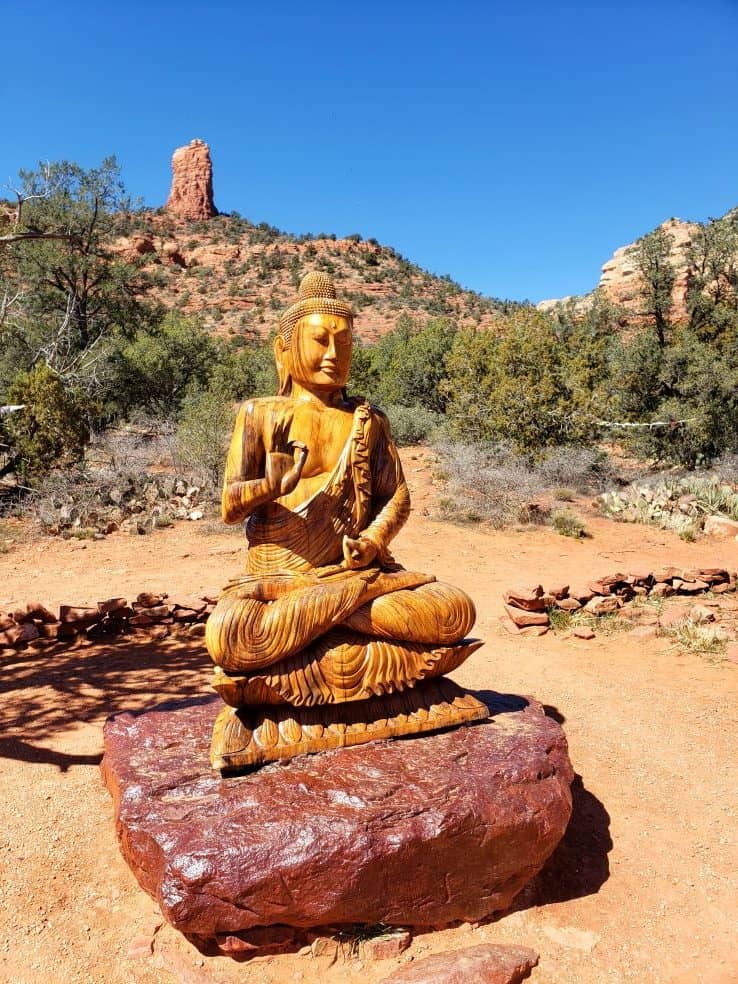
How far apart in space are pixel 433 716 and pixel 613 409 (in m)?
13.8

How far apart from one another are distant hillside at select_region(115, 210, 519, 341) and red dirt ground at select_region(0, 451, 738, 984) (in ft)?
98.6

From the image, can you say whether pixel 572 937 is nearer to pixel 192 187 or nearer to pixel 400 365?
pixel 400 365

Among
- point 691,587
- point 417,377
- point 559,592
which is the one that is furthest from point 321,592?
point 417,377

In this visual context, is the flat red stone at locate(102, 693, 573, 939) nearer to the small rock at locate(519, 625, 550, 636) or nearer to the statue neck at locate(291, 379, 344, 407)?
the statue neck at locate(291, 379, 344, 407)

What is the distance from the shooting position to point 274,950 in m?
2.90

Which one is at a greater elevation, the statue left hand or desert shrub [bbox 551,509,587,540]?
the statue left hand

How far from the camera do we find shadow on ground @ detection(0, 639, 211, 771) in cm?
466

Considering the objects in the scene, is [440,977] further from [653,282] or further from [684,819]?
[653,282]

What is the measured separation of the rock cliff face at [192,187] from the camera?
5166 centimetres

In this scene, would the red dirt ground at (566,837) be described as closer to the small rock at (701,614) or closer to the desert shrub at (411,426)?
the small rock at (701,614)

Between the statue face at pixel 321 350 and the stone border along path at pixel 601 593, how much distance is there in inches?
168

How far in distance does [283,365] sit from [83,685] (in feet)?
11.1

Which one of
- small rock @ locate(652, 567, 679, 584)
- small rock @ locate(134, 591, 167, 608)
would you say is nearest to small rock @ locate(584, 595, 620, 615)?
small rock @ locate(652, 567, 679, 584)

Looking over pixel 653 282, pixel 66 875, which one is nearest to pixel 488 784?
pixel 66 875
